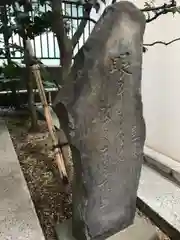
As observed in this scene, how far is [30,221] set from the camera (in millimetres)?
1445

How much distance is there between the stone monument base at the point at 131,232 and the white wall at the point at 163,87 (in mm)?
1061

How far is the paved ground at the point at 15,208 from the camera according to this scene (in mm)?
1371

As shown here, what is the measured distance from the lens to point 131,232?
154cm

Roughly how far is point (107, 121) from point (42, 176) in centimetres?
95

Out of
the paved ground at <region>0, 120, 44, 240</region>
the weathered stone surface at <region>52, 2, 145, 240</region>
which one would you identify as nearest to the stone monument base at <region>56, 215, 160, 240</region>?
the weathered stone surface at <region>52, 2, 145, 240</region>

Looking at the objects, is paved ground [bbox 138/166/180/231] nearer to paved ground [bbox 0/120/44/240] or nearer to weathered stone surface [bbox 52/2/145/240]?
weathered stone surface [bbox 52/2/145/240]

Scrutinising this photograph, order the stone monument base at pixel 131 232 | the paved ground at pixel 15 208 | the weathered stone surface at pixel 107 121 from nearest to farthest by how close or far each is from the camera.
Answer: the weathered stone surface at pixel 107 121
the paved ground at pixel 15 208
the stone monument base at pixel 131 232

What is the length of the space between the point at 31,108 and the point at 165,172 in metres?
1.21

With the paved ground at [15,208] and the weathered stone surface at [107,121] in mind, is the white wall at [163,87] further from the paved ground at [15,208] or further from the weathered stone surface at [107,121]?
the paved ground at [15,208]

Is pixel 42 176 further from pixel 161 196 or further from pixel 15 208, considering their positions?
pixel 161 196

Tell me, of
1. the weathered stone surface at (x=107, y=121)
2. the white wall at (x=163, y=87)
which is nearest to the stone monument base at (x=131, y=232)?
the weathered stone surface at (x=107, y=121)

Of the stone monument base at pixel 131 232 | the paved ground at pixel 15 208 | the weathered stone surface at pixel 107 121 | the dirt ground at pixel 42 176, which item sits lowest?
the dirt ground at pixel 42 176

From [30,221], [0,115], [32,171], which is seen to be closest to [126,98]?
[30,221]

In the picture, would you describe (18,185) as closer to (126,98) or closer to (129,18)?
(126,98)
